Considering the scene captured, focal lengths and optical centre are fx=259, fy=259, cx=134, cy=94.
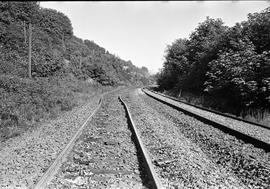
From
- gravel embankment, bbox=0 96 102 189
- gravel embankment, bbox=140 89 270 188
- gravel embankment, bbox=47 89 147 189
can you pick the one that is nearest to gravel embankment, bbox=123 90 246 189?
gravel embankment, bbox=140 89 270 188

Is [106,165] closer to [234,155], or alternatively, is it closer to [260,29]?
[234,155]

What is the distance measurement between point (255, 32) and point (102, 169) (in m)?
17.6

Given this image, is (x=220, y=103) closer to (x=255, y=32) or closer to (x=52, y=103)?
(x=255, y=32)

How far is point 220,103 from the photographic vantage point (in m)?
20.0

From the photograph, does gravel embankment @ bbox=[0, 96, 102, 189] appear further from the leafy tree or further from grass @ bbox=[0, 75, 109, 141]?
the leafy tree

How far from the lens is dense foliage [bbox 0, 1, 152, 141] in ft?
42.2

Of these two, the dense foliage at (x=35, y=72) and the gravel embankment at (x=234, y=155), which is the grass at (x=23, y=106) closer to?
the dense foliage at (x=35, y=72)

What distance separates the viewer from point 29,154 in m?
6.61

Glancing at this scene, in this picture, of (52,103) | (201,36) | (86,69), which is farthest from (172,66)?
(52,103)

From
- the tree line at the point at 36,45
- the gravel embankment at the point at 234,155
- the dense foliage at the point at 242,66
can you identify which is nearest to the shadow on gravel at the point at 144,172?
the gravel embankment at the point at 234,155

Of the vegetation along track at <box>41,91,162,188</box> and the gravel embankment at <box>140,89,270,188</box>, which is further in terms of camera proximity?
the gravel embankment at <box>140,89,270,188</box>

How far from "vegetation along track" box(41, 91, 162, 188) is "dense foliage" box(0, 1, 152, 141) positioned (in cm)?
366

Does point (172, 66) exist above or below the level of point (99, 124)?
above

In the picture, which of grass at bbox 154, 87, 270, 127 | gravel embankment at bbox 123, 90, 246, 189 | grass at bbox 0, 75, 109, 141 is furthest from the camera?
grass at bbox 154, 87, 270, 127
